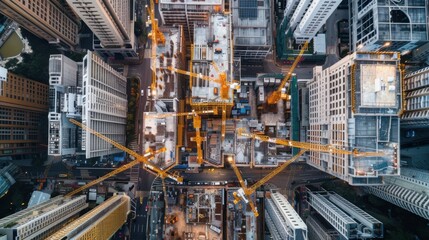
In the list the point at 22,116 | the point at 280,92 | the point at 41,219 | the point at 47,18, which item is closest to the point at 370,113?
the point at 280,92

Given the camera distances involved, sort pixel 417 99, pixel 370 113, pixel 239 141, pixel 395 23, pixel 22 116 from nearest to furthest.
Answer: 1. pixel 370 113
2. pixel 417 99
3. pixel 395 23
4. pixel 22 116
5. pixel 239 141

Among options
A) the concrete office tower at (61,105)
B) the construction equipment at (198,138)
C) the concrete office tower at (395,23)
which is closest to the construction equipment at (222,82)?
the construction equipment at (198,138)

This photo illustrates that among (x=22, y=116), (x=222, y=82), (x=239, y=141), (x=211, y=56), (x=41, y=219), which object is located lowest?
(x=41, y=219)

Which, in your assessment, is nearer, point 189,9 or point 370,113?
point 370,113

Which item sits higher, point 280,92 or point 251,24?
point 251,24

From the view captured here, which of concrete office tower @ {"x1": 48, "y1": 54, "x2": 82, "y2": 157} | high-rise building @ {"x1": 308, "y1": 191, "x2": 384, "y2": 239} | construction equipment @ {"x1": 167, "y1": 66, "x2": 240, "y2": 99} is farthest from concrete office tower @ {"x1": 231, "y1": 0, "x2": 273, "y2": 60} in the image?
concrete office tower @ {"x1": 48, "y1": 54, "x2": 82, "y2": 157}

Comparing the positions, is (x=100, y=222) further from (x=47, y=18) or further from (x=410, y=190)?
(x=410, y=190)

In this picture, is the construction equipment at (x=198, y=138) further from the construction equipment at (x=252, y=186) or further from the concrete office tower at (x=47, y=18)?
the concrete office tower at (x=47, y=18)
